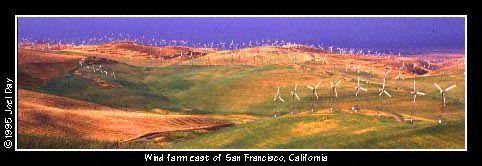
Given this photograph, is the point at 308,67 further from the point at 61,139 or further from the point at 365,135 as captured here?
the point at 61,139

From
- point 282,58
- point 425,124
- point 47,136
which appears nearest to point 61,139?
point 47,136

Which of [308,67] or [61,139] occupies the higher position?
[308,67]

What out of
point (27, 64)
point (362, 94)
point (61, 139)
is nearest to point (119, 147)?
point (61, 139)

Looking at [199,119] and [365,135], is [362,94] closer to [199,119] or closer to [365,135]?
[365,135]

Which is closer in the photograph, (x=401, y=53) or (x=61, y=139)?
(x=61, y=139)

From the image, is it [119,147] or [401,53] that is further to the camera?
[401,53]

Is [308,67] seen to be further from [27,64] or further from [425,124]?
[27,64]

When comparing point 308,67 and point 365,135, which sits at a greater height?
point 308,67

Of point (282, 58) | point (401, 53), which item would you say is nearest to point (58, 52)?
point (282, 58)
